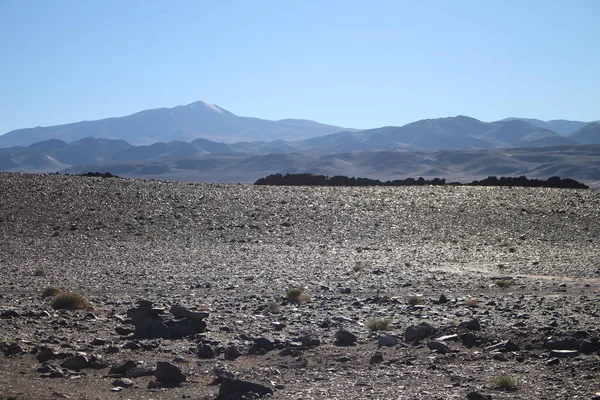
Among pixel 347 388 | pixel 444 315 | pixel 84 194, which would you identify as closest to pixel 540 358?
pixel 347 388

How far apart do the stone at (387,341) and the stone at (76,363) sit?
14.9 ft

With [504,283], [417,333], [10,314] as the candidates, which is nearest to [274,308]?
[417,333]

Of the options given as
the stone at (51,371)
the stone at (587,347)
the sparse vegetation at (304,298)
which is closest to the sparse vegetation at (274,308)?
the sparse vegetation at (304,298)

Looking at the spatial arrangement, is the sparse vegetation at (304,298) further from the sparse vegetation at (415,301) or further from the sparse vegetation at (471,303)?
the sparse vegetation at (471,303)

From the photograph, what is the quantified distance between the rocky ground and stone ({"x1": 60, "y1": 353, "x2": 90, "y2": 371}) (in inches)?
0.8

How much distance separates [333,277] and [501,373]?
12088 millimetres

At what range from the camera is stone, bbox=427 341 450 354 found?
11.4 metres

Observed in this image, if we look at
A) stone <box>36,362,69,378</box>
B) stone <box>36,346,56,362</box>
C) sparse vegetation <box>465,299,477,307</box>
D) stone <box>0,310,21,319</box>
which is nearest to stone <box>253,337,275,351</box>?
stone <box>36,362,69,378</box>

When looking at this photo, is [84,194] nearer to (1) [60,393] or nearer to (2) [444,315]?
(2) [444,315]

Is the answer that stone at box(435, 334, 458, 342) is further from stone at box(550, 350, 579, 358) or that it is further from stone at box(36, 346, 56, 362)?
stone at box(36, 346, 56, 362)

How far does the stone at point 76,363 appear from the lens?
10.8 meters

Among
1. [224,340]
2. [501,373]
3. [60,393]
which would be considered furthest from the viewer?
[224,340]

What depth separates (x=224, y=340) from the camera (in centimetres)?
1271

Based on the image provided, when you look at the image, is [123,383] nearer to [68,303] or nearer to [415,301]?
[68,303]
